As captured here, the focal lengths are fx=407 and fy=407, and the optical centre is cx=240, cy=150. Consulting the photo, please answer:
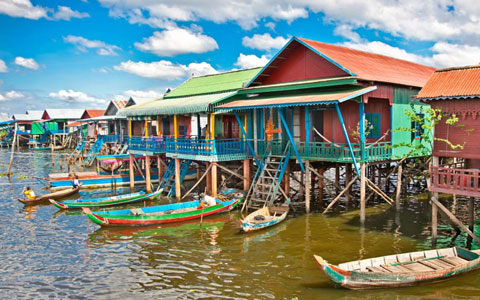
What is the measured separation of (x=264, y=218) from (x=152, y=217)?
5.42 metres

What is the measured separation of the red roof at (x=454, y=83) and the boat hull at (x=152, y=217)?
11.1 meters

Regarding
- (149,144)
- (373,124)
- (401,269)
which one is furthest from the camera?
(149,144)

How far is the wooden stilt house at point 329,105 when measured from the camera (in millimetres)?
18859

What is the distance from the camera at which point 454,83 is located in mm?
15539

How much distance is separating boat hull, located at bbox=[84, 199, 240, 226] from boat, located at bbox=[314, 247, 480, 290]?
8.67 m

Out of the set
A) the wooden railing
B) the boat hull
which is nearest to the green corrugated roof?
the boat hull

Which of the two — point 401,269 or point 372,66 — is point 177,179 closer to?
point 372,66

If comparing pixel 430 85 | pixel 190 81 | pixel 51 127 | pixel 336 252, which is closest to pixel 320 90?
pixel 430 85

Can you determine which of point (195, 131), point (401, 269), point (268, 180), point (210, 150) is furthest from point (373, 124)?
point (195, 131)

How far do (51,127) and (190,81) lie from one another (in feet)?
148

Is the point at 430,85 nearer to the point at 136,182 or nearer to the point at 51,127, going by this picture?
the point at 136,182

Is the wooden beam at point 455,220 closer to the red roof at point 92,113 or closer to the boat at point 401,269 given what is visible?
the boat at point 401,269

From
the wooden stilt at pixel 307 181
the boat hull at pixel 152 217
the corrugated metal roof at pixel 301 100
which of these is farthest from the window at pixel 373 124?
the boat hull at pixel 152 217

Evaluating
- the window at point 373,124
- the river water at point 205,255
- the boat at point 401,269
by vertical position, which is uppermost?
the window at point 373,124
